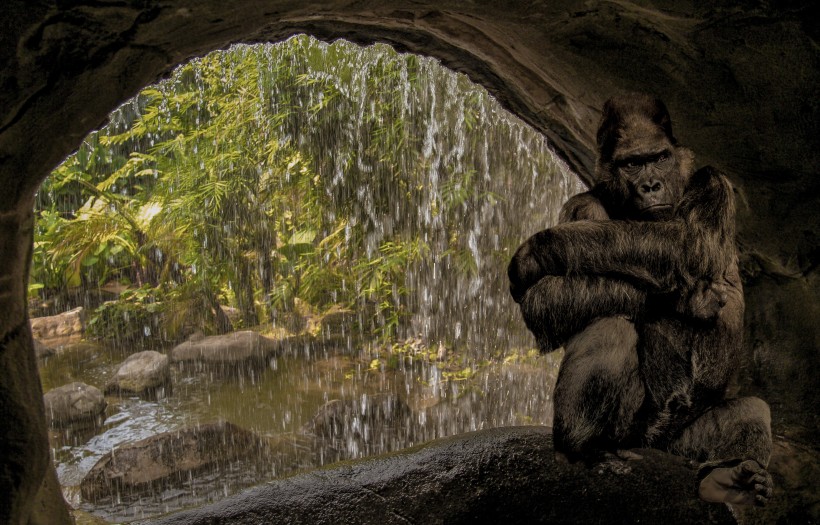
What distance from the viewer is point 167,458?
20.3ft

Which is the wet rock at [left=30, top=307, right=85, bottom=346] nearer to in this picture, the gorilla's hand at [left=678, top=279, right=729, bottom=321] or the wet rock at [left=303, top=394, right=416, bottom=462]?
the wet rock at [left=303, top=394, right=416, bottom=462]

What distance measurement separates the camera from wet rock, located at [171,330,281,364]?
910 centimetres

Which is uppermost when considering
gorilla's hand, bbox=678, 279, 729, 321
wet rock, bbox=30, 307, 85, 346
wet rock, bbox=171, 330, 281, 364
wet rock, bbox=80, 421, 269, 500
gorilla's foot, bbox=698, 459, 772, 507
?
gorilla's hand, bbox=678, 279, 729, 321

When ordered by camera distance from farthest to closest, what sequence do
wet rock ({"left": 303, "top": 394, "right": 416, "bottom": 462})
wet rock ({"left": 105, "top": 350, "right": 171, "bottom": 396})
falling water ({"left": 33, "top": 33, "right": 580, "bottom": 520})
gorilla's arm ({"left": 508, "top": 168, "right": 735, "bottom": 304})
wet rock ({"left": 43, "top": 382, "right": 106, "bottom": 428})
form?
1. wet rock ({"left": 105, "top": 350, "right": 171, "bottom": 396})
2. falling water ({"left": 33, "top": 33, "right": 580, "bottom": 520})
3. wet rock ({"left": 43, "top": 382, "right": 106, "bottom": 428})
4. wet rock ({"left": 303, "top": 394, "right": 416, "bottom": 462})
5. gorilla's arm ({"left": 508, "top": 168, "right": 735, "bottom": 304})

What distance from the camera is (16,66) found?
84.7 inches

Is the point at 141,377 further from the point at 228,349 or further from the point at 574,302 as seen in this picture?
the point at 574,302

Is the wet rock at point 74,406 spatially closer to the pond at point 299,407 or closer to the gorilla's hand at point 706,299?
the pond at point 299,407

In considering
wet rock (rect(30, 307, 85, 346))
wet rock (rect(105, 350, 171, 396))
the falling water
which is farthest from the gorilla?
wet rock (rect(30, 307, 85, 346))

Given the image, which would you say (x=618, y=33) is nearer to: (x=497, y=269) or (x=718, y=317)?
(x=718, y=317)

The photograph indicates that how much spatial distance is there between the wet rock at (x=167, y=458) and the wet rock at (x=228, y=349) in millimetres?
2517

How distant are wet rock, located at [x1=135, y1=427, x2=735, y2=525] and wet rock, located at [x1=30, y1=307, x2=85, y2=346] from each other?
27.5 ft

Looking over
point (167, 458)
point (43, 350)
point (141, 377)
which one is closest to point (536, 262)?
point (167, 458)

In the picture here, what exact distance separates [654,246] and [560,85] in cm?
149

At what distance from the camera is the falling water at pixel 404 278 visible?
7504 mm
